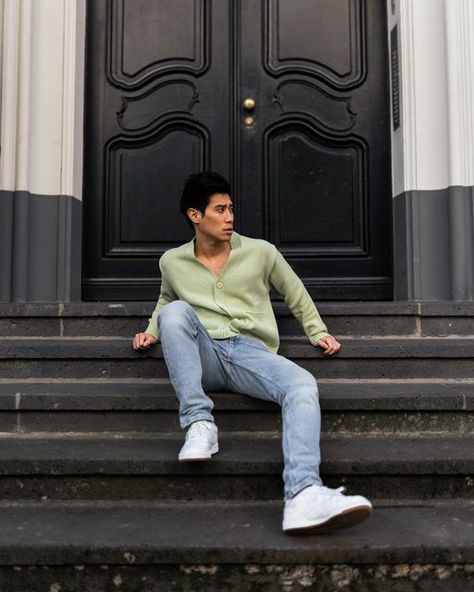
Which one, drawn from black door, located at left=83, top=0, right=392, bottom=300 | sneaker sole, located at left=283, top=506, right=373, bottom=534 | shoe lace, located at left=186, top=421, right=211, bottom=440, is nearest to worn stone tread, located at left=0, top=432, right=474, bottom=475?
shoe lace, located at left=186, top=421, right=211, bottom=440

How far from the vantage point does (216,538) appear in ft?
6.60

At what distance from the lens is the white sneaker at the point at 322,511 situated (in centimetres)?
195

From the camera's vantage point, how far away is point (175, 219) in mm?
4348

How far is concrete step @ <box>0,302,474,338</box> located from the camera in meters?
3.36

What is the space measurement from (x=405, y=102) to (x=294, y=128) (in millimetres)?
777

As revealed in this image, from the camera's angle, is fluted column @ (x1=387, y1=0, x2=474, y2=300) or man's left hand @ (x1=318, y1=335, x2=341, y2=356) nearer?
man's left hand @ (x1=318, y1=335, x2=341, y2=356)

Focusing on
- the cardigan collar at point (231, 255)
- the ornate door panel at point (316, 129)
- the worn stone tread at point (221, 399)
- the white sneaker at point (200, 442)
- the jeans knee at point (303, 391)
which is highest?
the ornate door panel at point (316, 129)

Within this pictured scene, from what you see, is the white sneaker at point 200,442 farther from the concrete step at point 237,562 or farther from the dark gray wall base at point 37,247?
the dark gray wall base at point 37,247

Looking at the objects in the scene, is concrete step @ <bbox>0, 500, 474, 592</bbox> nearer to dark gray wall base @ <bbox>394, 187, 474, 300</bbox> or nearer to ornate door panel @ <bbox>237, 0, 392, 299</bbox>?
dark gray wall base @ <bbox>394, 187, 474, 300</bbox>

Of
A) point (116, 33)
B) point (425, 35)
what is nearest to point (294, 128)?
point (425, 35)

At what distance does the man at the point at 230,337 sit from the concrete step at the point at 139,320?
363mm

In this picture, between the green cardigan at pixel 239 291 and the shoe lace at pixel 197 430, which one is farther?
the green cardigan at pixel 239 291

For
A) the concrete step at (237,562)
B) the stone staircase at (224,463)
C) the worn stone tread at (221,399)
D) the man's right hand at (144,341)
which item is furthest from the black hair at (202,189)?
the concrete step at (237,562)

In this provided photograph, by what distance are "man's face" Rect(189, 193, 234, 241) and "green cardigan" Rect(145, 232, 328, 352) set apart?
11 centimetres
